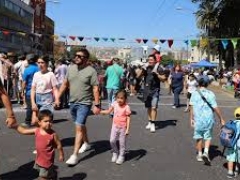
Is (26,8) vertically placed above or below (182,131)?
above

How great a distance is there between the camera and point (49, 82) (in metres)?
9.47

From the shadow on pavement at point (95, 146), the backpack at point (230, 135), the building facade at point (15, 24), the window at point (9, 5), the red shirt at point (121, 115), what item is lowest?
the shadow on pavement at point (95, 146)

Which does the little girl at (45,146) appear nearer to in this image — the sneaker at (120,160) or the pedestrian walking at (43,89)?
the sneaker at (120,160)

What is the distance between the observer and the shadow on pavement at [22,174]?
24.7ft

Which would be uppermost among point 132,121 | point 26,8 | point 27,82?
point 26,8

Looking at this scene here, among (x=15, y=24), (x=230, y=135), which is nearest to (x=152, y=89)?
(x=230, y=135)

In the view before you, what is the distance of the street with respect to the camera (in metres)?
7.86

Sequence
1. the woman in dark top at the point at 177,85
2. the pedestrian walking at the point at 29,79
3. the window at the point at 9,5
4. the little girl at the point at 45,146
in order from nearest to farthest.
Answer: the little girl at the point at 45,146
the pedestrian walking at the point at 29,79
the woman in dark top at the point at 177,85
the window at the point at 9,5

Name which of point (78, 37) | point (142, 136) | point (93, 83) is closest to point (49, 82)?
point (93, 83)

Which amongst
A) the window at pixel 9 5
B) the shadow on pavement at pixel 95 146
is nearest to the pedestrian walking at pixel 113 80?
the shadow on pavement at pixel 95 146

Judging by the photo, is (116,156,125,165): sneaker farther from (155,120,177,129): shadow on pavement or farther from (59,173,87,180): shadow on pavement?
(155,120,177,129): shadow on pavement

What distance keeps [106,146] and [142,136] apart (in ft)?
5.13

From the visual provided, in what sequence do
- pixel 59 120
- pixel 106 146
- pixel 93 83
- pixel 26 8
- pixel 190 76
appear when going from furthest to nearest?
1. pixel 26 8
2. pixel 190 76
3. pixel 59 120
4. pixel 106 146
5. pixel 93 83

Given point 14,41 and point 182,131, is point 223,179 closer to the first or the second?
point 182,131
